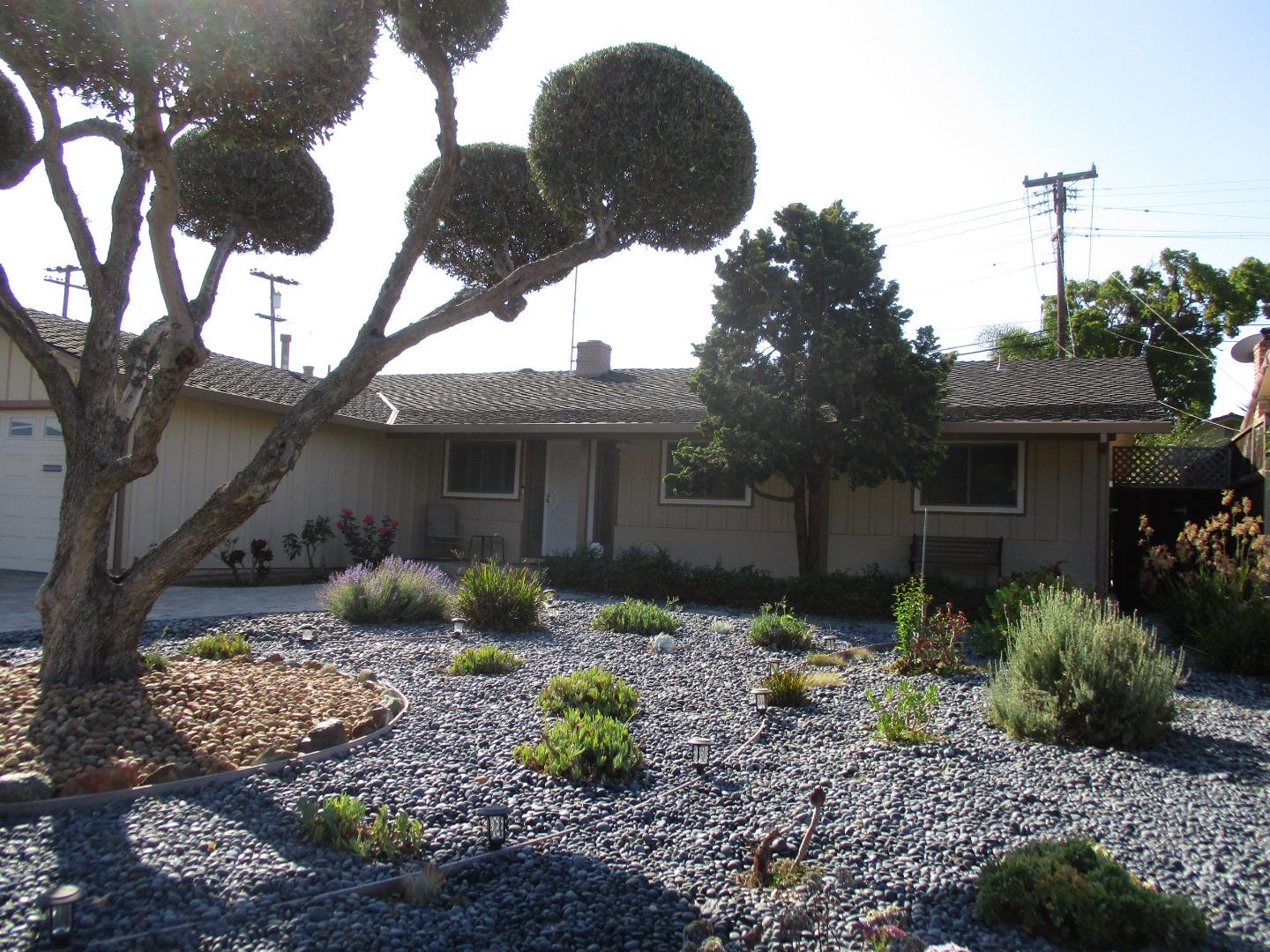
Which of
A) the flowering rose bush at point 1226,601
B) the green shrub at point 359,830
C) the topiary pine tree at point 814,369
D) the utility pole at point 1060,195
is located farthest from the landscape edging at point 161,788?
the utility pole at point 1060,195

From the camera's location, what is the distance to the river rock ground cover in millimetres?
2791

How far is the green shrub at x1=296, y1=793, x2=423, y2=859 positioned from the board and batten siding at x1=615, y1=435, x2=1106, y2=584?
379 inches

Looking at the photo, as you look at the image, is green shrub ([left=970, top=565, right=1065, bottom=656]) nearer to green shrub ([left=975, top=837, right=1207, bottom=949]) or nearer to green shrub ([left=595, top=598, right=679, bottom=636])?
green shrub ([left=595, top=598, right=679, bottom=636])

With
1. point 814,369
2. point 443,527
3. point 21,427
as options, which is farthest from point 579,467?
point 21,427

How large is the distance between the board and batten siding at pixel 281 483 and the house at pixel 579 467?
3 centimetres

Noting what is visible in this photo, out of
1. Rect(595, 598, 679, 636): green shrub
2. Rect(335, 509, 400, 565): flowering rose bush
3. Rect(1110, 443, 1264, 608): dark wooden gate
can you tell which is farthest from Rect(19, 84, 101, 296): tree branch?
Rect(1110, 443, 1264, 608): dark wooden gate

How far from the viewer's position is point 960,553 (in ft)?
37.9

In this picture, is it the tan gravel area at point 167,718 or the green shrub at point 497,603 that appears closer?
the tan gravel area at point 167,718

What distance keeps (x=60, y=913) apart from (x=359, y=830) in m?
0.98

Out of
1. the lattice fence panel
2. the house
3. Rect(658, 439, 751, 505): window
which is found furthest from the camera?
Rect(658, 439, 751, 505): window

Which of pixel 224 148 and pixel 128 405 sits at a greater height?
pixel 224 148

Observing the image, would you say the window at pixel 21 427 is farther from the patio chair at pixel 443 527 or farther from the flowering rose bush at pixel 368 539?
the patio chair at pixel 443 527

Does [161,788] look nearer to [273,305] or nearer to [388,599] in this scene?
[388,599]

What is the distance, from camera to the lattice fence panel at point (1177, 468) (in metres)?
12.9
